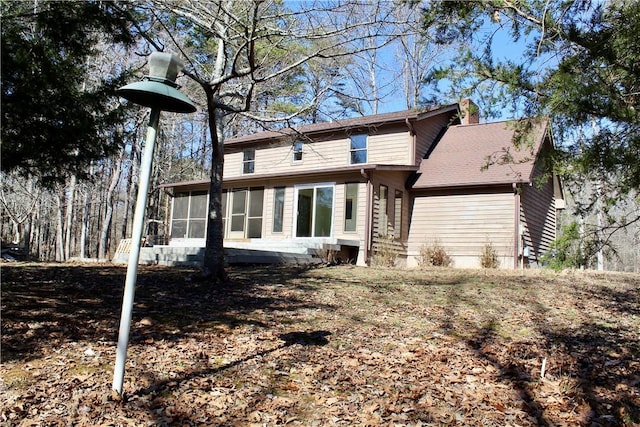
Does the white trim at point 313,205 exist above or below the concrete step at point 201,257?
above

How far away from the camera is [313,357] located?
14.8ft

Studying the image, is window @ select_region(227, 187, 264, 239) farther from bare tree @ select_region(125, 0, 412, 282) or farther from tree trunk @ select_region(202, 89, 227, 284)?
bare tree @ select_region(125, 0, 412, 282)

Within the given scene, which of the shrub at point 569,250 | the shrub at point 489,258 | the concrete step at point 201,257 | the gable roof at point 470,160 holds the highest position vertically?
the gable roof at point 470,160

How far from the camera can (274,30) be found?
5.86 m

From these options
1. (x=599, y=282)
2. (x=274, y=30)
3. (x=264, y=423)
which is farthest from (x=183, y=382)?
(x=599, y=282)

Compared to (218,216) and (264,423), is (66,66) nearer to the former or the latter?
(218,216)

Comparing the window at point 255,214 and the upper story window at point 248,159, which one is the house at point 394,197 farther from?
the upper story window at point 248,159

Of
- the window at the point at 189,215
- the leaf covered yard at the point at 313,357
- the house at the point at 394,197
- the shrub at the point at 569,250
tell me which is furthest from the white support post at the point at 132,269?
the window at the point at 189,215

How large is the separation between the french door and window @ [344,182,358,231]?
0.56 meters

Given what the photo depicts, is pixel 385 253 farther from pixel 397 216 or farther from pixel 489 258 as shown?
pixel 489 258

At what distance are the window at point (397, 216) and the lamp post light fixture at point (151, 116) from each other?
40.7 ft

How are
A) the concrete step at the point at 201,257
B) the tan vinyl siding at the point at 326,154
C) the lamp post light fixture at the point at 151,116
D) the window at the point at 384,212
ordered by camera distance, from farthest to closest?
the tan vinyl siding at the point at 326,154
the window at the point at 384,212
the concrete step at the point at 201,257
the lamp post light fixture at the point at 151,116

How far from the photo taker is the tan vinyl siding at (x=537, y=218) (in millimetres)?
15078

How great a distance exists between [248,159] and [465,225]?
9.28 m
